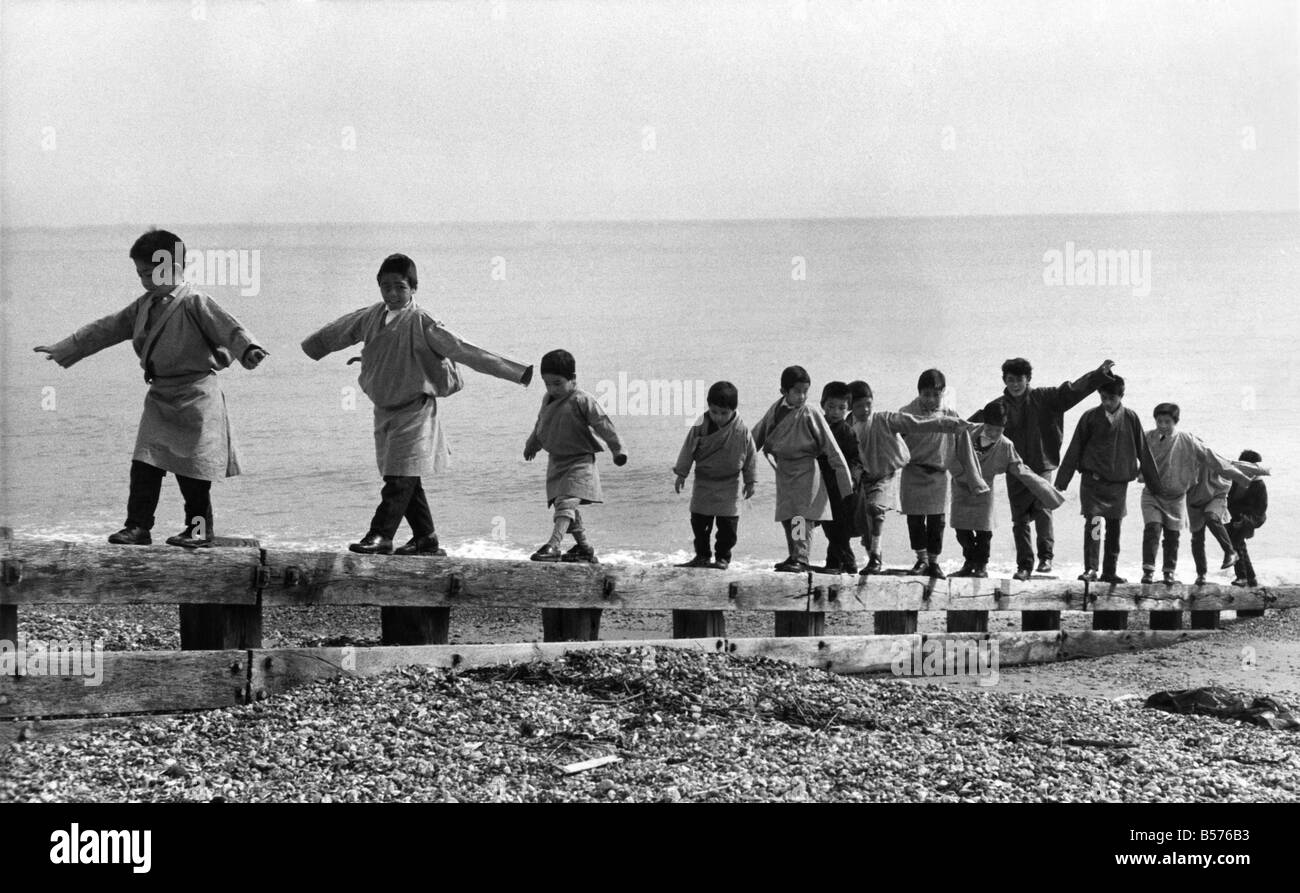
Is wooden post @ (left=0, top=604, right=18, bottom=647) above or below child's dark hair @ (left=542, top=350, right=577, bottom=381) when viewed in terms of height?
below

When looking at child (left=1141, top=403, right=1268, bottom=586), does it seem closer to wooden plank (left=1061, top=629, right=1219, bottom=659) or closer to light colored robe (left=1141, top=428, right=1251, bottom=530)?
light colored robe (left=1141, top=428, right=1251, bottom=530)

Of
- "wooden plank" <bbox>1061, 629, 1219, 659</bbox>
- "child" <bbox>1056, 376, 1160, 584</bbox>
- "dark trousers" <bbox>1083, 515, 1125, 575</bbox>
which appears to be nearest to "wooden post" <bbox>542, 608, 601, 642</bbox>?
"wooden plank" <bbox>1061, 629, 1219, 659</bbox>

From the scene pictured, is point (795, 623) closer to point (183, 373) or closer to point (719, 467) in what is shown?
point (719, 467)

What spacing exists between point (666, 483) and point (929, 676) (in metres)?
18.8

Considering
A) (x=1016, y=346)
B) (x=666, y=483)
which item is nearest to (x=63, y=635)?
(x=666, y=483)

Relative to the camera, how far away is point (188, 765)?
682cm

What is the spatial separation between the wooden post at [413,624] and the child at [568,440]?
156cm

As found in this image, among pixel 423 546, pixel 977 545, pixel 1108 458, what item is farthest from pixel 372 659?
pixel 1108 458

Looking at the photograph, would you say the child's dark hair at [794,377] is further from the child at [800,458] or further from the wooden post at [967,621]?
the wooden post at [967,621]

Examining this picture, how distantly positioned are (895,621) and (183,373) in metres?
6.22

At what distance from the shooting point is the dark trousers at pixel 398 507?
8867 millimetres

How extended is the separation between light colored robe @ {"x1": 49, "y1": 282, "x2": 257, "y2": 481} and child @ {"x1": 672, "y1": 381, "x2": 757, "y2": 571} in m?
3.91

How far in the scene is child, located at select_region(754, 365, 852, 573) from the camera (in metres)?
11.6
